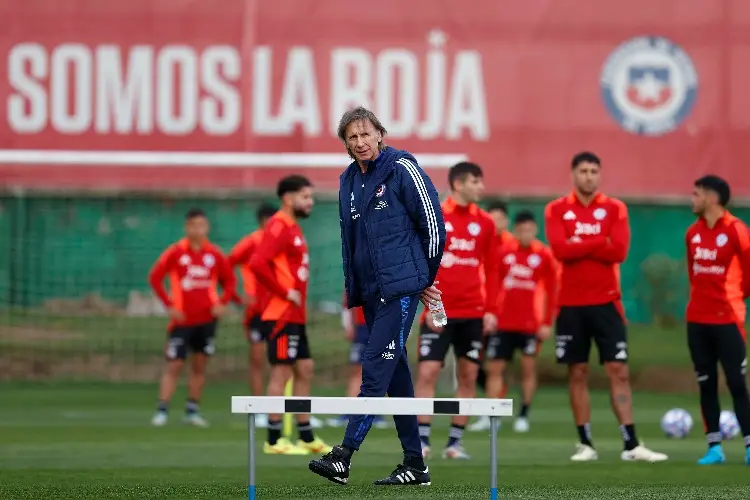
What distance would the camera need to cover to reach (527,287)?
1769cm

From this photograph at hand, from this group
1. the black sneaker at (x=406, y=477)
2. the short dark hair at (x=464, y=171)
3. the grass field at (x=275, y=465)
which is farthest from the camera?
the short dark hair at (x=464, y=171)

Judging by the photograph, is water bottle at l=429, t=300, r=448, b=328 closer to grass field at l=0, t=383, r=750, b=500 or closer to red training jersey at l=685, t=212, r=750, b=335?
grass field at l=0, t=383, r=750, b=500

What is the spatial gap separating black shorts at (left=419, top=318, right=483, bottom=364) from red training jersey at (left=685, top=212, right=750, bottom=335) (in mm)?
1728

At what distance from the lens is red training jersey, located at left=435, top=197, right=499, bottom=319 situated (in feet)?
43.6

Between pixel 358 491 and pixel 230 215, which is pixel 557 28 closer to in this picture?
pixel 230 215

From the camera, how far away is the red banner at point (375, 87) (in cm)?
2614

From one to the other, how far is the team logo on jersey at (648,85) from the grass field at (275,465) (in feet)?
29.0

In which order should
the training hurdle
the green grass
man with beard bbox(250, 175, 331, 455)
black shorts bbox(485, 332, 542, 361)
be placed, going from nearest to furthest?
the training hurdle < man with beard bbox(250, 175, 331, 455) < black shorts bbox(485, 332, 542, 361) < the green grass

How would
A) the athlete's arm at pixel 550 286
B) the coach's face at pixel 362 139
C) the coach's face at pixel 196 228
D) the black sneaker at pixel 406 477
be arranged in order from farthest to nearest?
1. the coach's face at pixel 196 228
2. the athlete's arm at pixel 550 286
3. the black sneaker at pixel 406 477
4. the coach's face at pixel 362 139

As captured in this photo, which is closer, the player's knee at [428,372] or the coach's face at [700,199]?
the coach's face at [700,199]

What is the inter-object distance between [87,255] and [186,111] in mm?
2854

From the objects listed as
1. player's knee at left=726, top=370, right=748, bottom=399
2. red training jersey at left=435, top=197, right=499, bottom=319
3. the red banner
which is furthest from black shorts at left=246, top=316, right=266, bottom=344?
the red banner

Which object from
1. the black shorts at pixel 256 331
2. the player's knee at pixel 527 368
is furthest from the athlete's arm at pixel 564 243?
the black shorts at pixel 256 331

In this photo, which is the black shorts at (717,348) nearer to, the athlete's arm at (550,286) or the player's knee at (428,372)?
the player's knee at (428,372)
